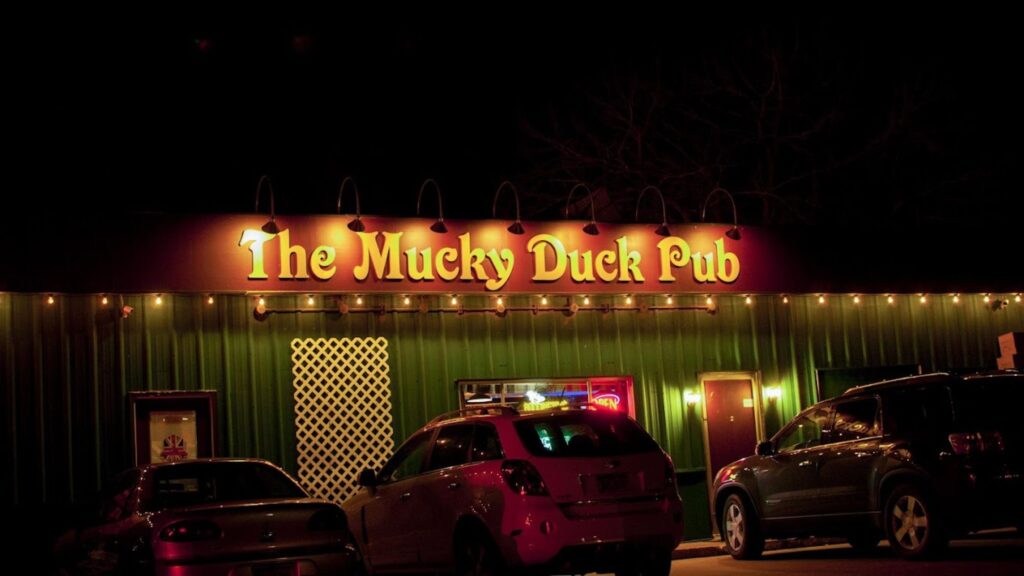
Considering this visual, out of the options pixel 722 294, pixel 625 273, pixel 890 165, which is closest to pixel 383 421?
pixel 625 273

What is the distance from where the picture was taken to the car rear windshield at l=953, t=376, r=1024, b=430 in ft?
38.9

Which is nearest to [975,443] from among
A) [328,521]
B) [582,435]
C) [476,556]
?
[582,435]

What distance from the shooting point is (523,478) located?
9.84m

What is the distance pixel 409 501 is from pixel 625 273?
277 inches

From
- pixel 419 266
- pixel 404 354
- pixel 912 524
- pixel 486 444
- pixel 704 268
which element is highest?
pixel 419 266

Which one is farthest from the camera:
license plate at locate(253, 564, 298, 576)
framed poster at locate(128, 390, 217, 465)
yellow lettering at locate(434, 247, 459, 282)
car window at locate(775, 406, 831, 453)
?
yellow lettering at locate(434, 247, 459, 282)

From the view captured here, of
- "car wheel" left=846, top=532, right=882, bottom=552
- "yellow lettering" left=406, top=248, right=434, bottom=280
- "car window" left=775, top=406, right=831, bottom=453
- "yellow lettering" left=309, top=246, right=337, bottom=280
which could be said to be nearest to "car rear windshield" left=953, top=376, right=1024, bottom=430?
"car window" left=775, top=406, right=831, bottom=453

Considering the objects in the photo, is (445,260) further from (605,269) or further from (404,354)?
(605,269)

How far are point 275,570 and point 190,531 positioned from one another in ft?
2.36

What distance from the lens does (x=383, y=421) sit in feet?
52.5

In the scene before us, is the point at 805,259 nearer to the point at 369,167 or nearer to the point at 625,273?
the point at 625,273

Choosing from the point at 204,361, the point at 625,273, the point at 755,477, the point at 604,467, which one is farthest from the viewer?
the point at 625,273

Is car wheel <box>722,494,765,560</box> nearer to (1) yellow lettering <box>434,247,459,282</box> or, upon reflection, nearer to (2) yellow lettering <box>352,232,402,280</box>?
(1) yellow lettering <box>434,247,459,282</box>

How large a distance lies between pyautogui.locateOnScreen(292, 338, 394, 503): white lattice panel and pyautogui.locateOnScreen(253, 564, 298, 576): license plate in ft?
20.6
